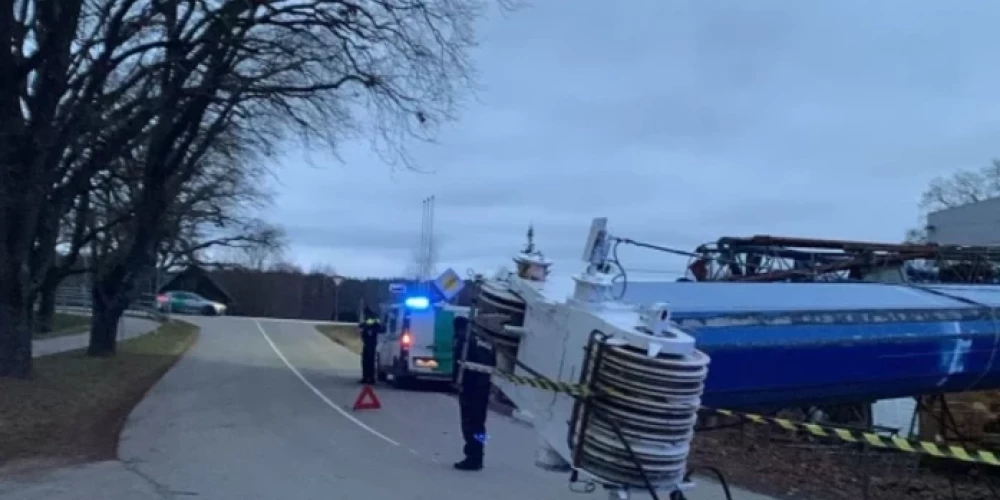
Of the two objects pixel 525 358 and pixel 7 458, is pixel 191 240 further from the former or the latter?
pixel 525 358

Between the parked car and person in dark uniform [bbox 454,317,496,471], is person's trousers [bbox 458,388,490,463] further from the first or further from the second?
the parked car

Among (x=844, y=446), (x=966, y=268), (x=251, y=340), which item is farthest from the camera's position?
(x=251, y=340)

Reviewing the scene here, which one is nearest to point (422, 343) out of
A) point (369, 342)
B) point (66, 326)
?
point (369, 342)

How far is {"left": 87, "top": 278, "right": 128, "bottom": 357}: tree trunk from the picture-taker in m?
39.7

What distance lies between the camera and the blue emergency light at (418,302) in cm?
3119

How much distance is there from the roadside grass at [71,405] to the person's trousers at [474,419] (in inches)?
174

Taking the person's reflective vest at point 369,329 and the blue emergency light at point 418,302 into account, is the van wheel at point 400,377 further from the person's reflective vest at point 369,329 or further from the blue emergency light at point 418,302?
the blue emergency light at point 418,302

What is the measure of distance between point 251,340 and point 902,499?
158 feet

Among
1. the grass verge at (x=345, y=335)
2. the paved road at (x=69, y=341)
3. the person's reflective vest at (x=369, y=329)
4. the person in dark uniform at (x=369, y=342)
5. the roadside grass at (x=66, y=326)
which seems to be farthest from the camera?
the grass verge at (x=345, y=335)

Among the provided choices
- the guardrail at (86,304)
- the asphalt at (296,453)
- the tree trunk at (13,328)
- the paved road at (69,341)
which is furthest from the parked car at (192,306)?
the tree trunk at (13,328)

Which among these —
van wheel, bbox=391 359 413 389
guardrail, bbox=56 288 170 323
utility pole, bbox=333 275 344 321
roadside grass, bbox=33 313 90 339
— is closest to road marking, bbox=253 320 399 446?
van wheel, bbox=391 359 413 389

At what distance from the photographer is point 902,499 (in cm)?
1480

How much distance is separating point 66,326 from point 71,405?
39.8 meters

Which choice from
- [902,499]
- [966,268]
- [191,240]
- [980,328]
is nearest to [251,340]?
[191,240]
